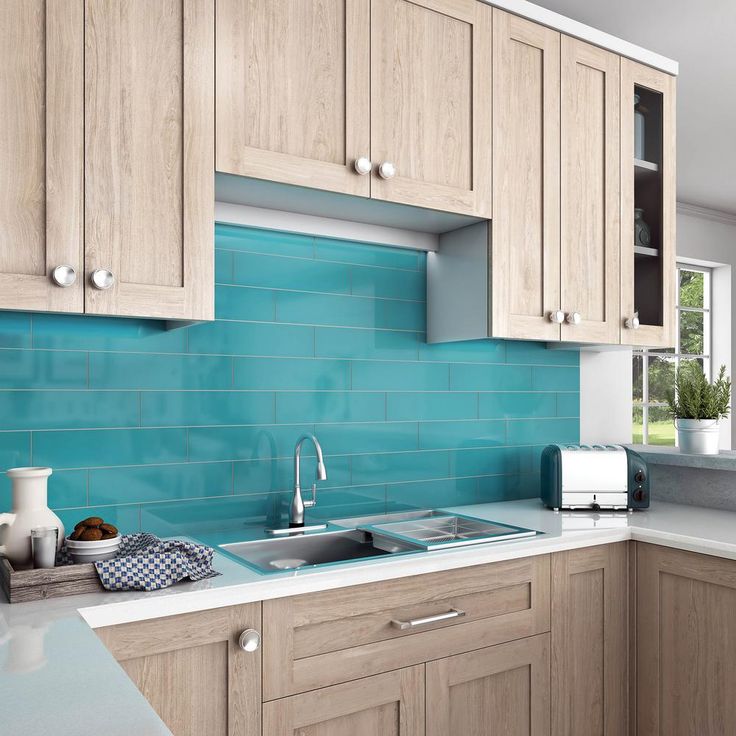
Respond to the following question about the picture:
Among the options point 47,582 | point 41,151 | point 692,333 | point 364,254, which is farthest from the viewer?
point 692,333

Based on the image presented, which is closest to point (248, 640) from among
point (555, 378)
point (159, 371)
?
point (159, 371)

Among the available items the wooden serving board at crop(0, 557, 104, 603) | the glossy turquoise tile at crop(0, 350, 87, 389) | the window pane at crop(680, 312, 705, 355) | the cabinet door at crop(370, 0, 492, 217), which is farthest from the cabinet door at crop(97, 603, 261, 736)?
the window pane at crop(680, 312, 705, 355)

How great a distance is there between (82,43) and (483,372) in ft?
5.56

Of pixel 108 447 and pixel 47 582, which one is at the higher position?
pixel 108 447

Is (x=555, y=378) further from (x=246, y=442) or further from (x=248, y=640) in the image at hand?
(x=248, y=640)

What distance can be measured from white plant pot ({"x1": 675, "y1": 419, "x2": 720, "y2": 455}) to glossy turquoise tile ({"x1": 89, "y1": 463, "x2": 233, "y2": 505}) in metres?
1.67

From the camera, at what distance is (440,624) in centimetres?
188

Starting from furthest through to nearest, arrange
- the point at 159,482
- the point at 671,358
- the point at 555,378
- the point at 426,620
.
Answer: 1. the point at 671,358
2. the point at 555,378
3. the point at 159,482
4. the point at 426,620

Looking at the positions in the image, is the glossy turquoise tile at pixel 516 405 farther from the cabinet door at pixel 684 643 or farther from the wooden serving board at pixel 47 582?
the wooden serving board at pixel 47 582

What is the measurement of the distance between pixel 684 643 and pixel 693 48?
2.17m

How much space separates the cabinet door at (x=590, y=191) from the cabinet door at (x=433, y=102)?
1.19 feet

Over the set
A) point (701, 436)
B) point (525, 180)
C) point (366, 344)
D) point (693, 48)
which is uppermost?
point (693, 48)

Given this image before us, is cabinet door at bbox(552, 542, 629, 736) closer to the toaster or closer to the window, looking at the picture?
the toaster

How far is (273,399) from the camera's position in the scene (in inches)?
89.7
